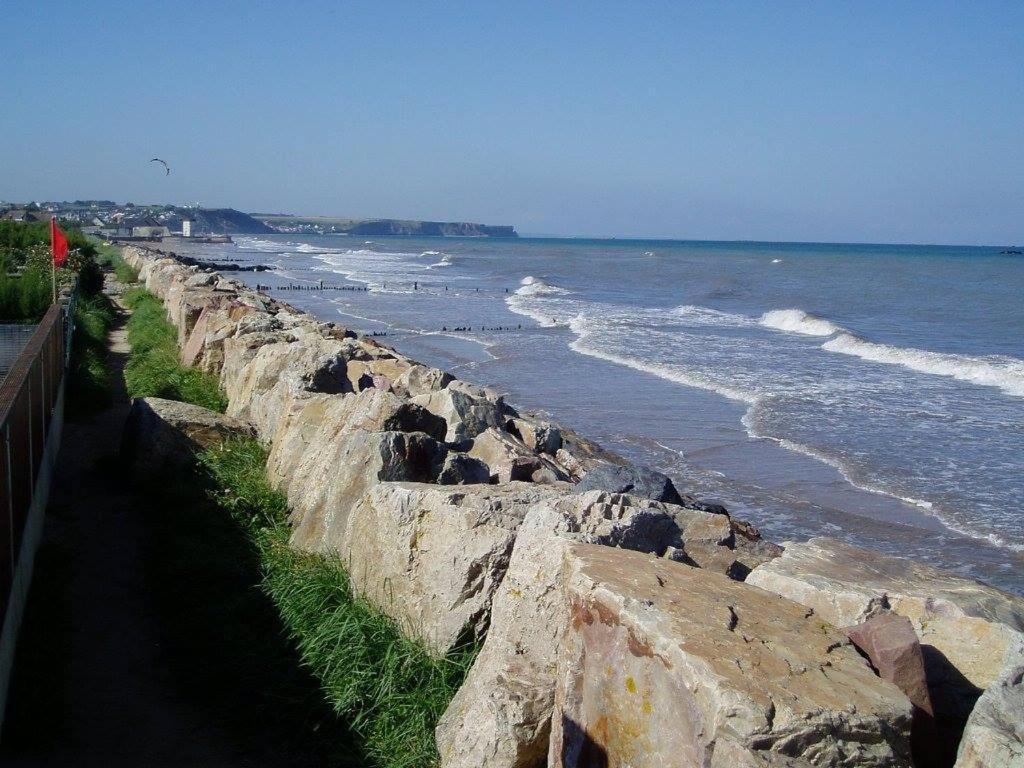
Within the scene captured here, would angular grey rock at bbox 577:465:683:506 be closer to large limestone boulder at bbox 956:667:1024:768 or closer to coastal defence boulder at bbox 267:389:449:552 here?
coastal defence boulder at bbox 267:389:449:552

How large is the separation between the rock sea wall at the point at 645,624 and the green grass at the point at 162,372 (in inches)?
234

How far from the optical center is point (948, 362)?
22.0m

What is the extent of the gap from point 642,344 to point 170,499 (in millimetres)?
17717

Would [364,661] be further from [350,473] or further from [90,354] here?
[90,354]

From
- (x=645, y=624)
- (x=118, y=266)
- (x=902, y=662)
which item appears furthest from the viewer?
(x=118, y=266)

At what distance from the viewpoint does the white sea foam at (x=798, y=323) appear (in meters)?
30.1

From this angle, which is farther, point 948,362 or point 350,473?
point 948,362

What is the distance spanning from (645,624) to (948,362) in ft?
68.7

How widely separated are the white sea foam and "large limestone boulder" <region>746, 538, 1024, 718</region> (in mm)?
26083

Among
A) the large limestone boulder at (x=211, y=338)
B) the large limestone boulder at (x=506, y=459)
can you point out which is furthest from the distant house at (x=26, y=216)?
the large limestone boulder at (x=506, y=459)

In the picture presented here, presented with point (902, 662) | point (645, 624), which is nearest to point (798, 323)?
point (902, 662)

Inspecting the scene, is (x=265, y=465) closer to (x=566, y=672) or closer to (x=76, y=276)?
(x=566, y=672)

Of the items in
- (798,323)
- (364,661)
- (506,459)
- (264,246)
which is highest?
(506,459)

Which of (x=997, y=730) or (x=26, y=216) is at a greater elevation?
(x=26, y=216)
